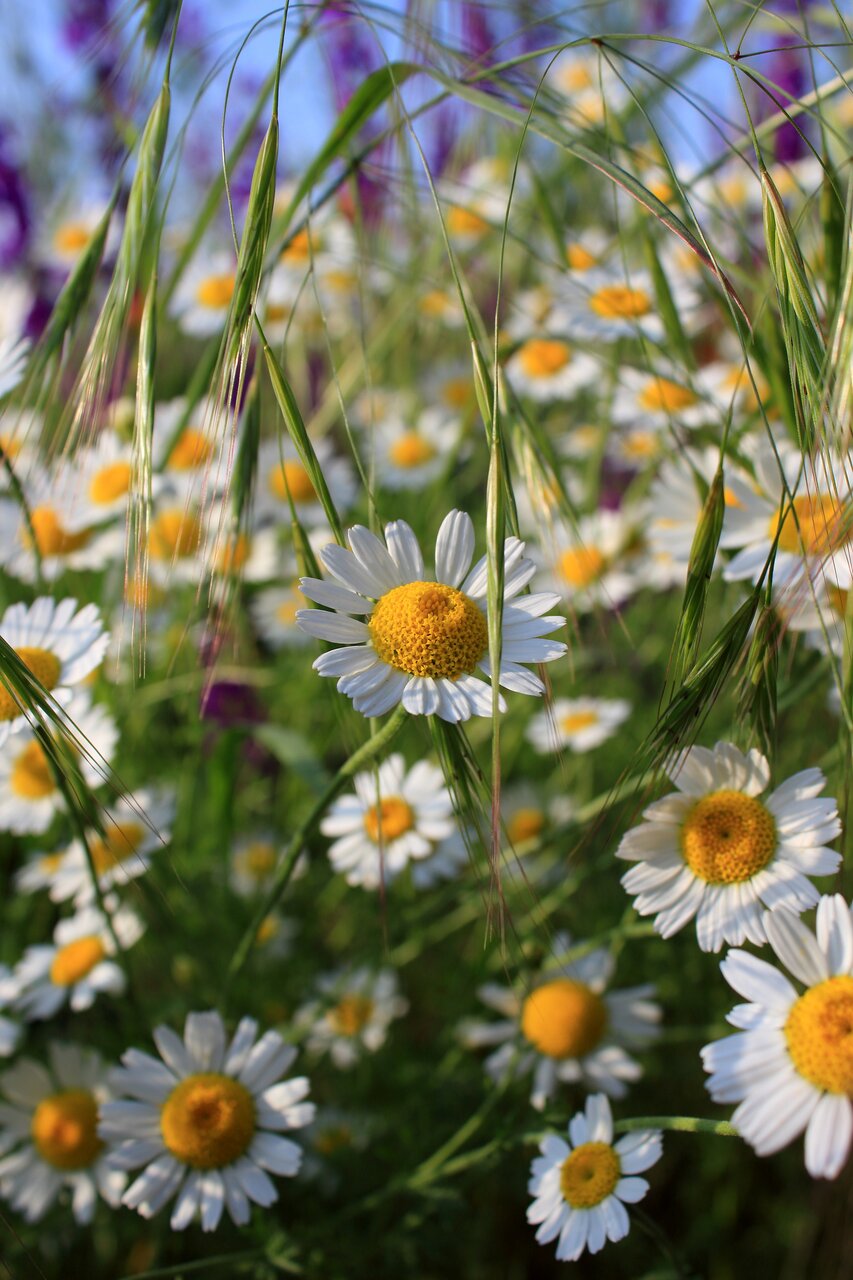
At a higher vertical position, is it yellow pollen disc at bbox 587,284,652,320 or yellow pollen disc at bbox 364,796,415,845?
yellow pollen disc at bbox 587,284,652,320

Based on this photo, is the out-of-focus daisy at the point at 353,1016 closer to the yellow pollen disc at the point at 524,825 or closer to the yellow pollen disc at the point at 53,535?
the yellow pollen disc at the point at 524,825

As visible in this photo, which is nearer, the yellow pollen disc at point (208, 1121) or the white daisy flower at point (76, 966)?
the yellow pollen disc at point (208, 1121)

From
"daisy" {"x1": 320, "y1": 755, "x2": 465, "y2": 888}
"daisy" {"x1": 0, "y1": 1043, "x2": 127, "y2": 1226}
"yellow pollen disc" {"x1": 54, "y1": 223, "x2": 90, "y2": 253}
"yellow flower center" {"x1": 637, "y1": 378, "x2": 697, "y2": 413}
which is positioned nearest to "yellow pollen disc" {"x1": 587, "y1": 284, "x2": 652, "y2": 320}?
"yellow flower center" {"x1": 637, "y1": 378, "x2": 697, "y2": 413}

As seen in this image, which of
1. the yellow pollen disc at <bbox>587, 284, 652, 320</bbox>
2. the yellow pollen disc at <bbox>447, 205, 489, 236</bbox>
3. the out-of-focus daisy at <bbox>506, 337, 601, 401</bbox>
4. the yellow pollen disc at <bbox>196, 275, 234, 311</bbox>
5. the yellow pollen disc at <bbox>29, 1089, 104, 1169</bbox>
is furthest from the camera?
the yellow pollen disc at <bbox>447, 205, 489, 236</bbox>

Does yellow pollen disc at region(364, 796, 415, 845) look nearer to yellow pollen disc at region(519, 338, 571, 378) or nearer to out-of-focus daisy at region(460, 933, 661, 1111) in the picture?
out-of-focus daisy at region(460, 933, 661, 1111)

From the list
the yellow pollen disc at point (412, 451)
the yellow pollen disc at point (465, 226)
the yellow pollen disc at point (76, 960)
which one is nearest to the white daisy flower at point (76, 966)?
the yellow pollen disc at point (76, 960)

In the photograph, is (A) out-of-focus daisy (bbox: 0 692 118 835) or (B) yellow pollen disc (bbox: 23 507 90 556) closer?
(A) out-of-focus daisy (bbox: 0 692 118 835)

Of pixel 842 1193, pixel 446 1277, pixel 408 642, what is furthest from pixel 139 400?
pixel 842 1193
